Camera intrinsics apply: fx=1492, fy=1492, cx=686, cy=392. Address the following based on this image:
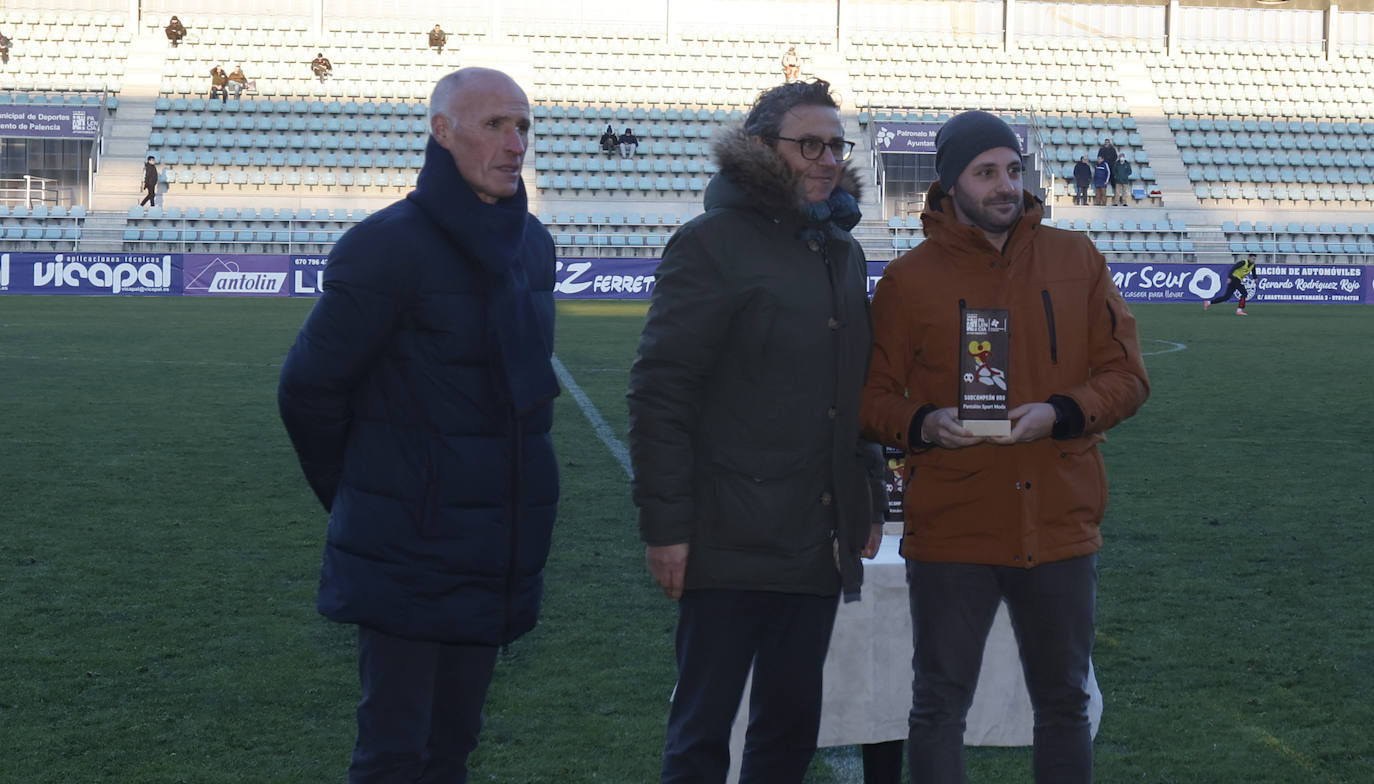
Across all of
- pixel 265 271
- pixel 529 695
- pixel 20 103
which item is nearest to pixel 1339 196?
pixel 265 271

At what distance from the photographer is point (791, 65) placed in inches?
1484

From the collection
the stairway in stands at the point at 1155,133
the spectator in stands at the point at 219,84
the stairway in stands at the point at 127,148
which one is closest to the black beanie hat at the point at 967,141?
the stairway in stands at the point at 127,148

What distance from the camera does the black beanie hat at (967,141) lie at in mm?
3289

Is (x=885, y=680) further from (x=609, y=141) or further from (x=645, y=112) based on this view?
(x=645, y=112)

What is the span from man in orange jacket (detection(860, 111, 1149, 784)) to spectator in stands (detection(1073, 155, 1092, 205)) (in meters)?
33.7

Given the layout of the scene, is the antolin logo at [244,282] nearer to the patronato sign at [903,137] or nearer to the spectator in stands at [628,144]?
the spectator in stands at [628,144]

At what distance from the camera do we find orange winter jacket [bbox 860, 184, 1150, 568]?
325 centimetres

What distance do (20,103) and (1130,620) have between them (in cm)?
3458

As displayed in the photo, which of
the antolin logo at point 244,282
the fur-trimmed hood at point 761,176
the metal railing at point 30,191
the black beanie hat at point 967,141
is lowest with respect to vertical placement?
the fur-trimmed hood at point 761,176

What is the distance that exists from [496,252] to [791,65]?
35.8 metres

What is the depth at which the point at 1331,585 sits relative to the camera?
632 centimetres

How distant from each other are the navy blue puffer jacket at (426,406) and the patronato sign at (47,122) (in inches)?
1356

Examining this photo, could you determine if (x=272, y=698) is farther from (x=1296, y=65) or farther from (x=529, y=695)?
(x=1296, y=65)

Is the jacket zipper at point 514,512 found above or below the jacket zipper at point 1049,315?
below
